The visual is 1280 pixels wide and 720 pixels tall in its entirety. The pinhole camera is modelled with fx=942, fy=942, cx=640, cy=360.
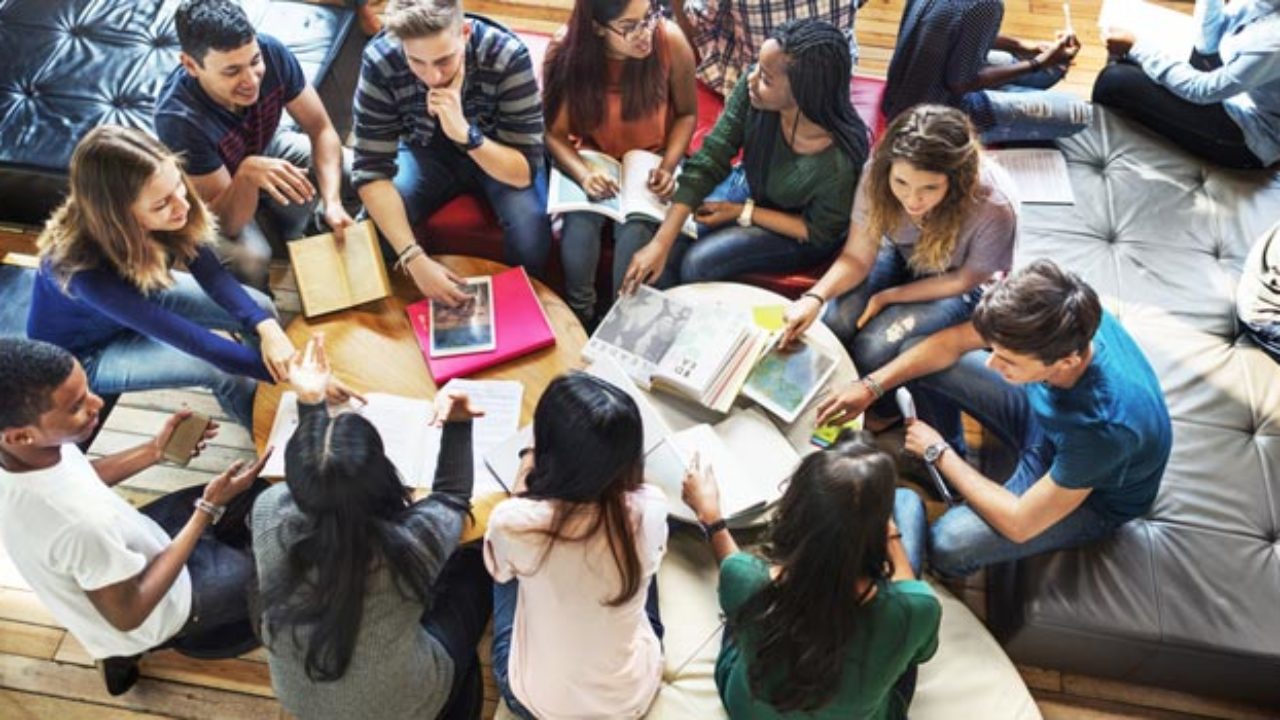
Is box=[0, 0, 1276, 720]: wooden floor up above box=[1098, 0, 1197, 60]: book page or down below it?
below

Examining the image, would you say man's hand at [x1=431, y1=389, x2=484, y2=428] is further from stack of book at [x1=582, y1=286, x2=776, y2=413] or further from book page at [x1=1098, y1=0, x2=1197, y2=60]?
book page at [x1=1098, y1=0, x2=1197, y2=60]

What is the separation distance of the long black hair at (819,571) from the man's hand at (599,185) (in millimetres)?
1194

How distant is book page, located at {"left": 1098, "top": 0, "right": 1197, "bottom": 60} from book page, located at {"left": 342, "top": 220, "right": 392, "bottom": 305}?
2.44 metres

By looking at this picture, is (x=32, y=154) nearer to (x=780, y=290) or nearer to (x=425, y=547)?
(x=425, y=547)

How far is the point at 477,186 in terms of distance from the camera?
2764 millimetres

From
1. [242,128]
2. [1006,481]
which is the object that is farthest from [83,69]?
[1006,481]

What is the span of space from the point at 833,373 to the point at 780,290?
1.52 ft

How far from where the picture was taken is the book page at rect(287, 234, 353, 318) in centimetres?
232

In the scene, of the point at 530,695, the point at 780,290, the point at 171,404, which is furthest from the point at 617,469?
the point at 171,404

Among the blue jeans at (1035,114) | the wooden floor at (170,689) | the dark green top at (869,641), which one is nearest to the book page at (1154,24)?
the blue jeans at (1035,114)

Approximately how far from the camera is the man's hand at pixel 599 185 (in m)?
2.61

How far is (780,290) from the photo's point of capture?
2.67m

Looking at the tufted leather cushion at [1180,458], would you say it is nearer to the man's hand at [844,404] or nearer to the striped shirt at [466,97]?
the man's hand at [844,404]

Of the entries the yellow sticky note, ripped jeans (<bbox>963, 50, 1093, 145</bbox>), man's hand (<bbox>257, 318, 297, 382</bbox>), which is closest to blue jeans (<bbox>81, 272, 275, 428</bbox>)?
man's hand (<bbox>257, 318, 297, 382</bbox>)
